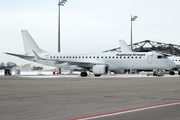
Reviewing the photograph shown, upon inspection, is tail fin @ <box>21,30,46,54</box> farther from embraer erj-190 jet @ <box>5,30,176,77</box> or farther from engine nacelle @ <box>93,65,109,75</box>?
engine nacelle @ <box>93,65,109,75</box>

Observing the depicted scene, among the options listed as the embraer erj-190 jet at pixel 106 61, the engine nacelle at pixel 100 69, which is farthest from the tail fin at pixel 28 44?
the engine nacelle at pixel 100 69

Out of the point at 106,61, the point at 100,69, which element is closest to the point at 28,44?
the point at 106,61

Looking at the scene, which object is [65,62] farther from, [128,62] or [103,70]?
[128,62]

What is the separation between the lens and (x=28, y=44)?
4719cm

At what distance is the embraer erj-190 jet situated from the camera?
131ft

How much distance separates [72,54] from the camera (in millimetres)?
44469

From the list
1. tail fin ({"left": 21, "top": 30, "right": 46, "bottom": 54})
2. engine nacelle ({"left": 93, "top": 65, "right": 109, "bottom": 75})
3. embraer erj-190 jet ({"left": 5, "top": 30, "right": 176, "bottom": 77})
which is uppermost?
tail fin ({"left": 21, "top": 30, "right": 46, "bottom": 54})

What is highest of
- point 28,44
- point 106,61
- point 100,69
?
point 28,44

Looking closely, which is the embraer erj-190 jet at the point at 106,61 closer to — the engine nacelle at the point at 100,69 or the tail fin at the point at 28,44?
the engine nacelle at the point at 100,69

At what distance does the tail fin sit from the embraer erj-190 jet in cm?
158

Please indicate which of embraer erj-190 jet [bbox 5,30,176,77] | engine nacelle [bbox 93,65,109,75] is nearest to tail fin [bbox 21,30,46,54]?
embraer erj-190 jet [bbox 5,30,176,77]

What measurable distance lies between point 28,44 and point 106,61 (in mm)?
13561

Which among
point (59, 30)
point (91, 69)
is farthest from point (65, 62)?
point (59, 30)

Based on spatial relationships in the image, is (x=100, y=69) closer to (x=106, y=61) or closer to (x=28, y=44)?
(x=106, y=61)
